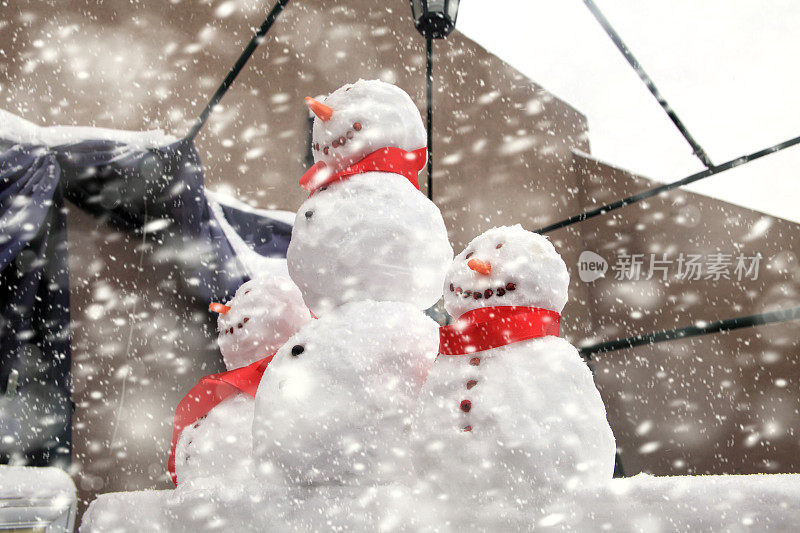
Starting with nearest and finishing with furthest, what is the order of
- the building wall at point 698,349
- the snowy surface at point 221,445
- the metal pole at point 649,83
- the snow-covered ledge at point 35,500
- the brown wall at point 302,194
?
the snow-covered ledge at point 35,500
the snowy surface at point 221,445
the metal pole at point 649,83
the brown wall at point 302,194
the building wall at point 698,349

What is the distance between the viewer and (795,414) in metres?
2.89

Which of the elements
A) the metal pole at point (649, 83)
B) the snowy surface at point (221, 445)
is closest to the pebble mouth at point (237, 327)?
the snowy surface at point (221, 445)

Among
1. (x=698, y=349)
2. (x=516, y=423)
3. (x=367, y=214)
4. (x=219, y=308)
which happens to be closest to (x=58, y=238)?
(x=219, y=308)

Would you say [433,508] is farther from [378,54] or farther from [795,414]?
[795,414]

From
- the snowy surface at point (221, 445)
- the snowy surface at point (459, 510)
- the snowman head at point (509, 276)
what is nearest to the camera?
the snowy surface at point (459, 510)

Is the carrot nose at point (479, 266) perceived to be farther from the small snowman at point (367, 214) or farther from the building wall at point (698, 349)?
the building wall at point (698, 349)

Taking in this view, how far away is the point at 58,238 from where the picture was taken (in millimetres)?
1551

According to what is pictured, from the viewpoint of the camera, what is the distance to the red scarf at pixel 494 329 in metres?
0.74

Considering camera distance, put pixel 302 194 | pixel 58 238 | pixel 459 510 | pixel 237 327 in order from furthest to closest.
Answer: pixel 302 194, pixel 58 238, pixel 237 327, pixel 459 510

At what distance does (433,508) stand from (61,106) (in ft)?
6.56

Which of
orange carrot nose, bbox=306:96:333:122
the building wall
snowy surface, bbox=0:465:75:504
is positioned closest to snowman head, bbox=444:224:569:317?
orange carrot nose, bbox=306:96:333:122

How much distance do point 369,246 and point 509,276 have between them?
0.70 ft

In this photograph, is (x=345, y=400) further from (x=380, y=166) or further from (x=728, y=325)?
(x=728, y=325)

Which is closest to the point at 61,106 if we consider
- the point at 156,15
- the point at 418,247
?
the point at 156,15
